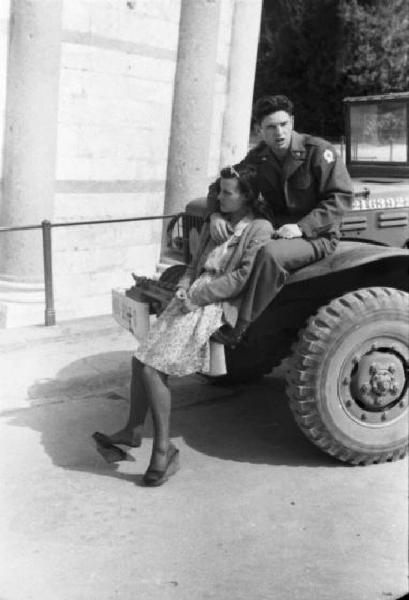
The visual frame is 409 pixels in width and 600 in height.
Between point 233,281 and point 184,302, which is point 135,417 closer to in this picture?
point 184,302

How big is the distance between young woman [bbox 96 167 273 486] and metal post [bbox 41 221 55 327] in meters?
2.74

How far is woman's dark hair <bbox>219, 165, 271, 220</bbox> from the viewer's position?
4.13 meters

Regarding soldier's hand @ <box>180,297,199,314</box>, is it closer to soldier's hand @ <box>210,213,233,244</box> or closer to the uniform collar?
soldier's hand @ <box>210,213,233,244</box>

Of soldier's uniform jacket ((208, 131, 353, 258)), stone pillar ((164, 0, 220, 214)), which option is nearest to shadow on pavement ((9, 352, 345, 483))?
soldier's uniform jacket ((208, 131, 353, 258))

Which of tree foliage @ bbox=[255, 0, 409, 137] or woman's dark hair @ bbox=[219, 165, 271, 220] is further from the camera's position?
tree foliage @ bbox=[255, 0, 409, 137]

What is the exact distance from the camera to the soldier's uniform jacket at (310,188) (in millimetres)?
4098

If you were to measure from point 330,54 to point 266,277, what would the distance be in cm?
2195

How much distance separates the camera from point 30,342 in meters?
6.37

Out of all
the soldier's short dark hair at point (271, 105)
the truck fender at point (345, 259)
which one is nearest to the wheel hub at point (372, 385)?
the truck fender at point (345, 259)

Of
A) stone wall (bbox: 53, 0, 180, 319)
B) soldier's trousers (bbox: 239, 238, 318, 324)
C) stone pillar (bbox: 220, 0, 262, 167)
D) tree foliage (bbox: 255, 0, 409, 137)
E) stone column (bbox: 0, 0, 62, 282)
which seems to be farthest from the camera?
Answer: tree foliage (bbox: 255, 0, 409, 137)

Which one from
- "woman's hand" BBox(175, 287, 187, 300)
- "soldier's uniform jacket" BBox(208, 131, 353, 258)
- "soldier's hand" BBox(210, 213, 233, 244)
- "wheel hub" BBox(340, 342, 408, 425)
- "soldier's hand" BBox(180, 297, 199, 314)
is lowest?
"wheel hub" BBox(340, 342, 408, 425)

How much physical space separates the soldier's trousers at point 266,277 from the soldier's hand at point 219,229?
30cm

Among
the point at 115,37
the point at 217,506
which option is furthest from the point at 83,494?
the point at 115,37

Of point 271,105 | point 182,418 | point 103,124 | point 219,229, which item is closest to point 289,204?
point 219,229
